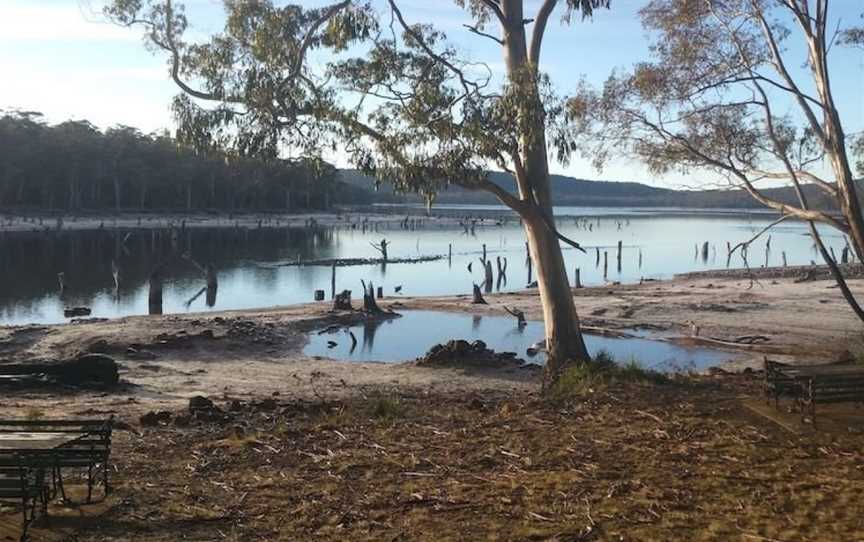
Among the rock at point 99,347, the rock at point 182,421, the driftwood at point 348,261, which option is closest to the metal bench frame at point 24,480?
the rock at point 182,421

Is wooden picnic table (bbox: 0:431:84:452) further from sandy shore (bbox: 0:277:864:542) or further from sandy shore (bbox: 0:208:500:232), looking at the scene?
sandy shore (bbox: 0:208:500:232)

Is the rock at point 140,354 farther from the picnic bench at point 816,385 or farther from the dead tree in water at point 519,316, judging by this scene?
the dead tree in water at point 519,316

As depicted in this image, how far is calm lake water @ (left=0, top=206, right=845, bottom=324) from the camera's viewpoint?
117ft

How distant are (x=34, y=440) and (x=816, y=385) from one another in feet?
21.8

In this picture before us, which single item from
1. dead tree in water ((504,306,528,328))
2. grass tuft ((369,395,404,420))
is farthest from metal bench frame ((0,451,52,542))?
dead tree in water ((504,306,528,328))

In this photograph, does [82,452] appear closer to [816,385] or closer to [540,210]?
[816,385]

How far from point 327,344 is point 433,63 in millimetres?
11155

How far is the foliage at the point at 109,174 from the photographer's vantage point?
76938mm

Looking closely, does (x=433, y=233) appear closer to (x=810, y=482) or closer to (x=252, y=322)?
(x=252, y=322)

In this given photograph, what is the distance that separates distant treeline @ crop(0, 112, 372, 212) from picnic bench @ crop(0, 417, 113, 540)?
6249 cm

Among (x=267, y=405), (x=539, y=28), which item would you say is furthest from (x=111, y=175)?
(x=267, y=405)

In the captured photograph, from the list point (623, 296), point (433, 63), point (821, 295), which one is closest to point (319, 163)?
point (433, 63)

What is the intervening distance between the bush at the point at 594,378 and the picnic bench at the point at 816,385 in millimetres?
2266

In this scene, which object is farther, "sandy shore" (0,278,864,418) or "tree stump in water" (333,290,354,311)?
"tree stump in water" (333,290,354,311)
